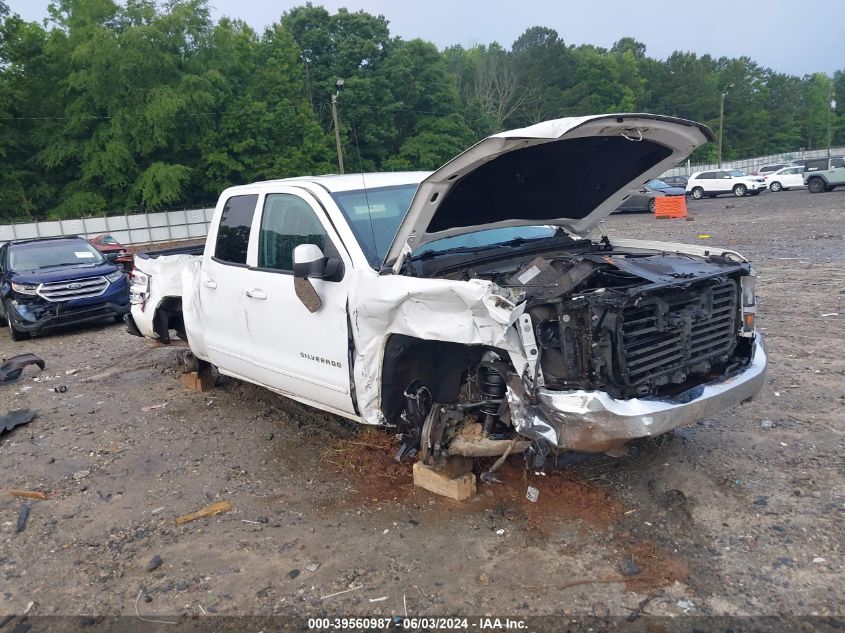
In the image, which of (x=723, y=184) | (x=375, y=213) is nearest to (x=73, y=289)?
(x=375, y=213)

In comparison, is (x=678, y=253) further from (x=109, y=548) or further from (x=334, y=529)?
(x=109, y=548)

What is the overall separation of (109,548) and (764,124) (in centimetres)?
10454

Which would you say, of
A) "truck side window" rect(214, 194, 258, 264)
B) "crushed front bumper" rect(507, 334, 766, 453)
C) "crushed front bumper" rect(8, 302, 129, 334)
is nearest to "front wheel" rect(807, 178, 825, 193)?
"crushed front bumper" rect(8, 302, 129, 334)

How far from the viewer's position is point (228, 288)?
545 centimetres

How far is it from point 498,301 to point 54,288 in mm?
9390

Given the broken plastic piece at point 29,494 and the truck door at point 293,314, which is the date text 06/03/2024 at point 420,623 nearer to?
the truck door at point 293,314

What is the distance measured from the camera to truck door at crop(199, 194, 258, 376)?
5.34 m

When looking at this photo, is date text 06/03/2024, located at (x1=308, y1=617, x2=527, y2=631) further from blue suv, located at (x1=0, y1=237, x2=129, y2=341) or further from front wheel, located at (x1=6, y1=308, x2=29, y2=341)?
front wheel, located at (x1=6, y1=308, x2=29, y2=341)

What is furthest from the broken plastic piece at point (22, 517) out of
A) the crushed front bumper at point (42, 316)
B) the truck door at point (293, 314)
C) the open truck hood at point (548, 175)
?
the crushed front bumper at point (42, 316)

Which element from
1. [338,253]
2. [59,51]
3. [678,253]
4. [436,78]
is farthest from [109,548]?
[436,78]

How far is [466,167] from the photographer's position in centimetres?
383

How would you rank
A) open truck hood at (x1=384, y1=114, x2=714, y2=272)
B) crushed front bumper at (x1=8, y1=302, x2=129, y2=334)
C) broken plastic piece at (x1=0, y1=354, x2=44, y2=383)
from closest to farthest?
open truck hood at (x1=384, y1=114, x2=714, y2=272) < broken plastic piece at (x1=0, y1=354, x2=44, y2=383) < crushed front bumper at (x1=8, y1=302, x2=129, y2=334)

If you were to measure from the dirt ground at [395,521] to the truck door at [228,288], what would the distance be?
0.68 meters

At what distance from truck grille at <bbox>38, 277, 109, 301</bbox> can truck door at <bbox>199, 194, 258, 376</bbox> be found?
5.89 m
